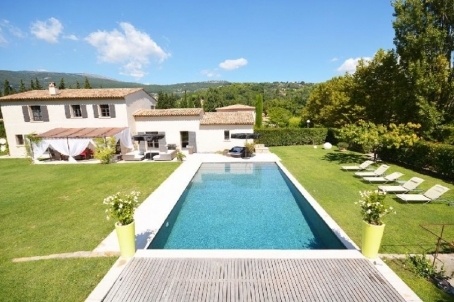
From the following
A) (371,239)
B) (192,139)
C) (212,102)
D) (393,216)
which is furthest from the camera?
(212,102)

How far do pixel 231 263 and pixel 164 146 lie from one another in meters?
17.2

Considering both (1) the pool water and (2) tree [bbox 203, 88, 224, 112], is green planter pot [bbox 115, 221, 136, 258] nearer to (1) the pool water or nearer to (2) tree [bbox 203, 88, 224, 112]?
(1) the pool water

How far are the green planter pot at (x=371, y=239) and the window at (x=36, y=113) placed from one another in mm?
28064

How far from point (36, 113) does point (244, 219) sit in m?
24.6

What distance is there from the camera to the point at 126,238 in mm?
6094

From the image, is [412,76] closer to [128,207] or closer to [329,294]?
[329,294]

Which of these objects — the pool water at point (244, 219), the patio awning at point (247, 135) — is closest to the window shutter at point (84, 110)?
the patio awning at point (247, 135)

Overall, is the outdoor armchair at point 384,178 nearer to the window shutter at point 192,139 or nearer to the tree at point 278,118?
the window shutter at point 192,139

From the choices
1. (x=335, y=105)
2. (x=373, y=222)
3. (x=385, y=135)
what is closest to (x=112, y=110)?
(x=385, y=135)

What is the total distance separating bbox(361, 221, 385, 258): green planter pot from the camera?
581 cm

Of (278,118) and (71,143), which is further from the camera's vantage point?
(278,118)

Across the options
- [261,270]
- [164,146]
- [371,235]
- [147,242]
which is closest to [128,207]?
[147,242]

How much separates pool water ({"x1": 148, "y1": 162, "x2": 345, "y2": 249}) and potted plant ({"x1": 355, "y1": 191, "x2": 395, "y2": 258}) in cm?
90

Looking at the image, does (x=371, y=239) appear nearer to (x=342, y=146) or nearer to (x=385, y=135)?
(x=385, y=135)
